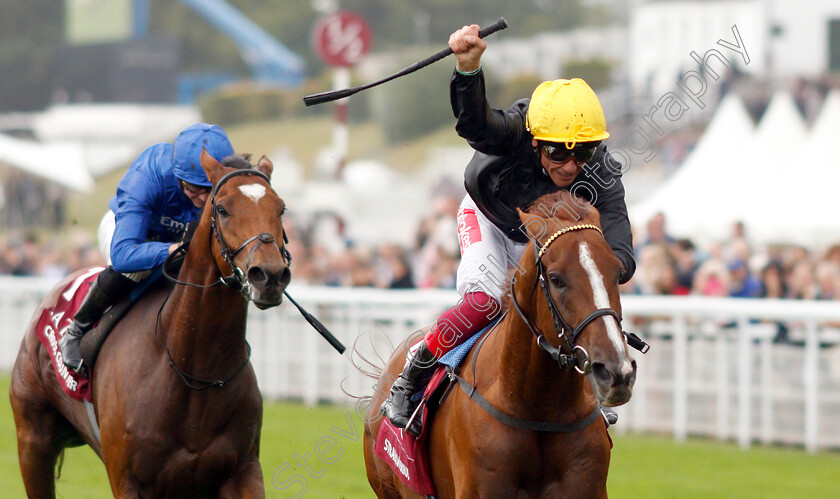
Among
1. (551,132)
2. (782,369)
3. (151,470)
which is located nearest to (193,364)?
(151,470)

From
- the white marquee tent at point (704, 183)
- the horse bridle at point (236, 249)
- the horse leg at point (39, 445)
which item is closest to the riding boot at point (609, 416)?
the horse bridle at point (236, 249)

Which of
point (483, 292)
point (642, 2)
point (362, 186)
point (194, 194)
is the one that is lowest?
point (362, 186)

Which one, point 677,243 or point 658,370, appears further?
point 677,243

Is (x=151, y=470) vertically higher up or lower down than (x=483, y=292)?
lower down

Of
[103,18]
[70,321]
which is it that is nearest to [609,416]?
[70,321]

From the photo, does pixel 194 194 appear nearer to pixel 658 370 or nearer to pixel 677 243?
pixel 658 370

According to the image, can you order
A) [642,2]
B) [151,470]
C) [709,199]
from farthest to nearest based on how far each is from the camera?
[642,2] < [709,199] < [151,470]

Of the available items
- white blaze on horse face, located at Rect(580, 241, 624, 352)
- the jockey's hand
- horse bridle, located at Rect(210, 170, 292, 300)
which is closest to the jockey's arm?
horse bridle, located at Rect(210, 170, 292, 300)

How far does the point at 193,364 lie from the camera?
473 cm

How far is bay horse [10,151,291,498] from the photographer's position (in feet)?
14.8

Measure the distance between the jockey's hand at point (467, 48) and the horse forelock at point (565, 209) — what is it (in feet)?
1.73

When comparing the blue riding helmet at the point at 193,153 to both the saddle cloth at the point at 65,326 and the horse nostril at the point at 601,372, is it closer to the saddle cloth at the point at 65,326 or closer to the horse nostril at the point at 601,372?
the saddle cloth at the point at 65,326

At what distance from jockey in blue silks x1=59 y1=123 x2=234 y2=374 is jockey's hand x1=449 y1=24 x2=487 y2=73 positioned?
Result: 4.66 feet

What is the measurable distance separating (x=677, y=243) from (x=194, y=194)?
6178mm
